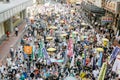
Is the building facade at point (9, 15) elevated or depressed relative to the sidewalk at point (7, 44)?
elevated

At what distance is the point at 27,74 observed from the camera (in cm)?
1733

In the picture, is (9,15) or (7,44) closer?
(7,44)

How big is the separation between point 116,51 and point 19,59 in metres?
7.26

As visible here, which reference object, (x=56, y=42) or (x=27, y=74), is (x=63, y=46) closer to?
(x=56, y=42)

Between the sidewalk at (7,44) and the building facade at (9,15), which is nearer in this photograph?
the sidewalk at (7,44)

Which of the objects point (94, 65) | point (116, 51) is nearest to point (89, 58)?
point (94, 65)

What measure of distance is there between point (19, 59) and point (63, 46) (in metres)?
5.16

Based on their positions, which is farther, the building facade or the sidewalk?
the building facade

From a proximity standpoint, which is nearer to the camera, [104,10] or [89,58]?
[89,58]

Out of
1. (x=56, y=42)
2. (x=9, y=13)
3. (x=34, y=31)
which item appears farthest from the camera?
(x=34, y=31)

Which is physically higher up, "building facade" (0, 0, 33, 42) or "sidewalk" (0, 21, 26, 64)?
"building facade" (0, 0, 33, 42)

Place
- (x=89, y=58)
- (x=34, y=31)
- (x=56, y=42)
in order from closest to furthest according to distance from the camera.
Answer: (x=89, y=58)
(x=56, y=42)
(x=34, y=31)

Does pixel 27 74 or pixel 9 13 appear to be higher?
pixel 9 13

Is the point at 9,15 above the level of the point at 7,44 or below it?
above
